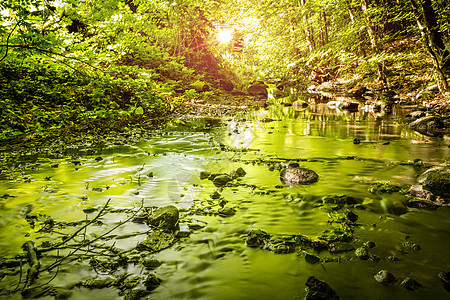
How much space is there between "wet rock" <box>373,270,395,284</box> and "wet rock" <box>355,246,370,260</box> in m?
0.24

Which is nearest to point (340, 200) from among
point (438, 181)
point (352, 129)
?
point (438, 181)

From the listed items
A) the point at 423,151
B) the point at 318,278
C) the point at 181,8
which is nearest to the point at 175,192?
the point at 318,278

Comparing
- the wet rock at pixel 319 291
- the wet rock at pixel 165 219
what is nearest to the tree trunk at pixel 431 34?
the wet rock at pixel 319 291

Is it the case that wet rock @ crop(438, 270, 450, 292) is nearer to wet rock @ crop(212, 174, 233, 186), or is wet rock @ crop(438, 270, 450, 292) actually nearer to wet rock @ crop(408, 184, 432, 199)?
wet rock @ crop(408, 184, 432, 199)

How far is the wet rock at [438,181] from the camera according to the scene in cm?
315

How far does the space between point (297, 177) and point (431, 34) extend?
8540mm

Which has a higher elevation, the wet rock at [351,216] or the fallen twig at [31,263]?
the wet rock at [351,216]

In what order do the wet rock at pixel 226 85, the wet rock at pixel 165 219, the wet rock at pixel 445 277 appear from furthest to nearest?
the wet rock at pixel 226 85, the wet rock at pixel 165 219, the wet rock at pixel 445 277

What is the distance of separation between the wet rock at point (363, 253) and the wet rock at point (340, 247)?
0.21 feet

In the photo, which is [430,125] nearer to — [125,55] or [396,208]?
[396,208]

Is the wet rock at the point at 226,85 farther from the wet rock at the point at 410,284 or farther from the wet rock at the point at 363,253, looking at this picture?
the wet rock at the point at 410,284

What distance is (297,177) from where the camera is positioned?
3.87 metres

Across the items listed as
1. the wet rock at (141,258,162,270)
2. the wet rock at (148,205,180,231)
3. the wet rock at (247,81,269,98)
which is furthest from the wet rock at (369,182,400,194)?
the wet rock at (247,81,269,98)

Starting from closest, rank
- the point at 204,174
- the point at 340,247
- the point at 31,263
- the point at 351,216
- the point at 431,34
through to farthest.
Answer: the point at 31,263 → the point at 340,247 → the point at 351,216 → the point at 204,174 → the point at 431,34
